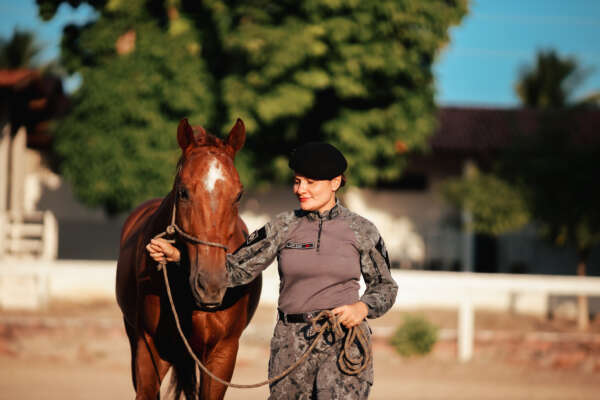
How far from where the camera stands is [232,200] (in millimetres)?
2924

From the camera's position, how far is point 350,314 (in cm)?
271

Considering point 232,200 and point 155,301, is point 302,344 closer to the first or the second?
point 232,200

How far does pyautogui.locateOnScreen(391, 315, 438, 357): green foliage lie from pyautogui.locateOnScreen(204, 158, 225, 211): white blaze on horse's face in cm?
567

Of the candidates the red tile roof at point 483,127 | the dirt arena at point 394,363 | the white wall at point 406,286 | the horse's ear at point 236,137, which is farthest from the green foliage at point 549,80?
the horse's ear at point 236,137

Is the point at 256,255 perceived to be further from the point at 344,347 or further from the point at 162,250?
the point at 344,347

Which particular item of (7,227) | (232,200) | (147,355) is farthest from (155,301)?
(7,227)

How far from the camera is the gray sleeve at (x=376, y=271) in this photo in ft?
9.38

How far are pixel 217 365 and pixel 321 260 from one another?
1001mm

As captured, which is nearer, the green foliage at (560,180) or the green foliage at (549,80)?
the green foliage at (560,180)

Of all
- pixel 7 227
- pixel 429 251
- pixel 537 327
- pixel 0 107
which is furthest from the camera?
pixel 429 251

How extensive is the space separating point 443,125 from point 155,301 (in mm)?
13381

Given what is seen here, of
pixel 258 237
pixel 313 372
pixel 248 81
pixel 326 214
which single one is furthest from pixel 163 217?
pixel 248 81

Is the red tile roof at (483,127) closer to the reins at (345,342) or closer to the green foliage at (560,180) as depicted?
the green foliage at (560,180)

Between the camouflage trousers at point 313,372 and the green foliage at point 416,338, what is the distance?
5.36 m
